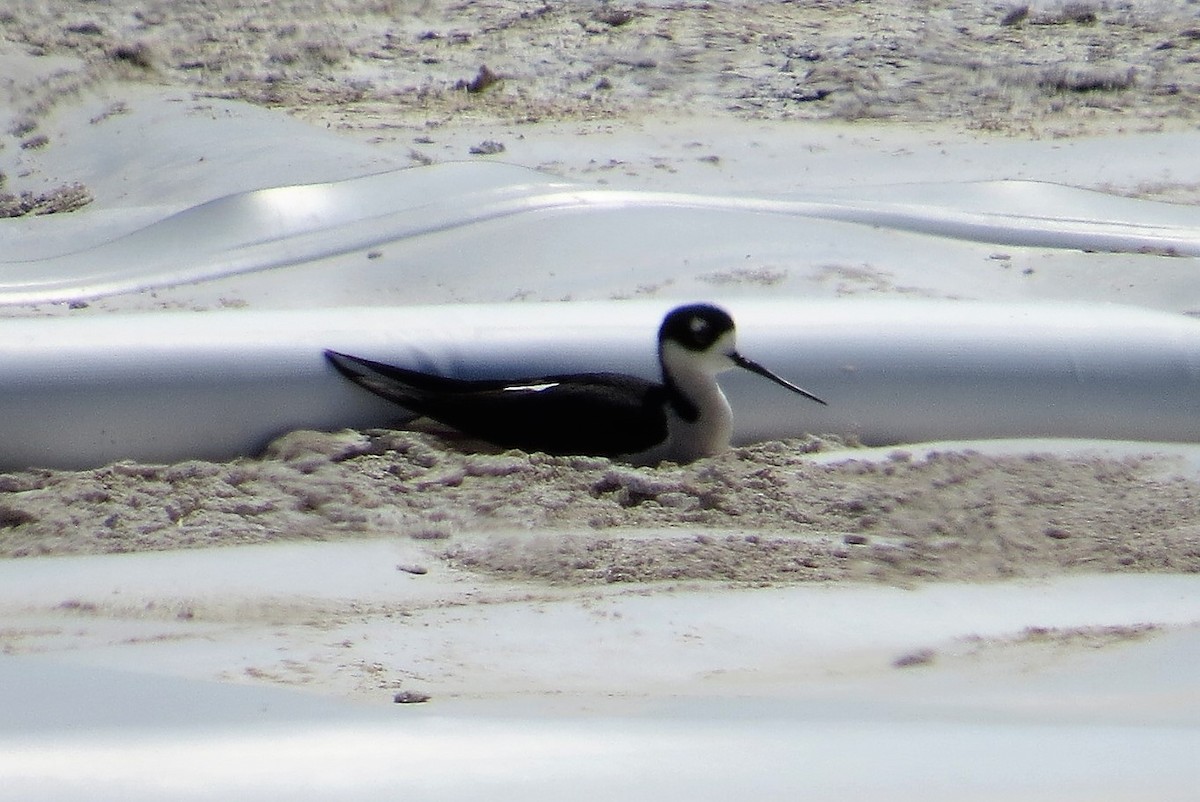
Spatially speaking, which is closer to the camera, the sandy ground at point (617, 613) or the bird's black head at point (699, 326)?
the sandy ground at point (617, 613)

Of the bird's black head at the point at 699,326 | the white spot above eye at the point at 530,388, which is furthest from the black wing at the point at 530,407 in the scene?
the bird's black head at the point at 699,326

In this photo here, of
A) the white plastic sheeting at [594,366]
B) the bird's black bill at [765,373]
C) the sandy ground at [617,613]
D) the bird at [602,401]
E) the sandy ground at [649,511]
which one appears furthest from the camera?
the bird's black bill at [765,373]

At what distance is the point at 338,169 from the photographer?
4.69m

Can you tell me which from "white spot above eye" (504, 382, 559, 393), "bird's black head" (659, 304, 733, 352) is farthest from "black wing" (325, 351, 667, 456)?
"bird's black head" (659, 304, 733, 352)

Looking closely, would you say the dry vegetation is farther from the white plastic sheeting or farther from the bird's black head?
the bird's black head

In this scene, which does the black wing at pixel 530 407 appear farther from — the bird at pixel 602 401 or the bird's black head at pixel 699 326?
the bird's black head at pixel 699 326

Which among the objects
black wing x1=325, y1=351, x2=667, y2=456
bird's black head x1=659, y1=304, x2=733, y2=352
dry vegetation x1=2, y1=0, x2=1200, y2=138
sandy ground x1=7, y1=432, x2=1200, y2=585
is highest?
dry vegetation x1=2, y1=0, x2=1200, y2=138

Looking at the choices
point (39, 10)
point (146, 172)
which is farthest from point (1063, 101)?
point (39, 10)

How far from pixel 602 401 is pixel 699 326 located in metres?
0.24

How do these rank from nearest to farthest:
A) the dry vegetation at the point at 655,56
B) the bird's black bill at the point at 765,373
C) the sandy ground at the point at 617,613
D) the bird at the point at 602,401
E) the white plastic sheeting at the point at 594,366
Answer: the sandy ground at the point at 617,613 < the white plastic sheeting at the point at 594,366 < the bird at the point at 602,401 < the bird's black bill at the point at 765,373 < the dry vegetation at the point at 655,56

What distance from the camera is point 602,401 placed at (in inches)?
123

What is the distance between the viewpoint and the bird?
3111mm

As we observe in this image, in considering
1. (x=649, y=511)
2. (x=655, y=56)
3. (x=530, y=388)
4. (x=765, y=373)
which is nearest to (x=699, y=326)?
(x=765, y=373)

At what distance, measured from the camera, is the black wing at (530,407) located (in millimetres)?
3109
